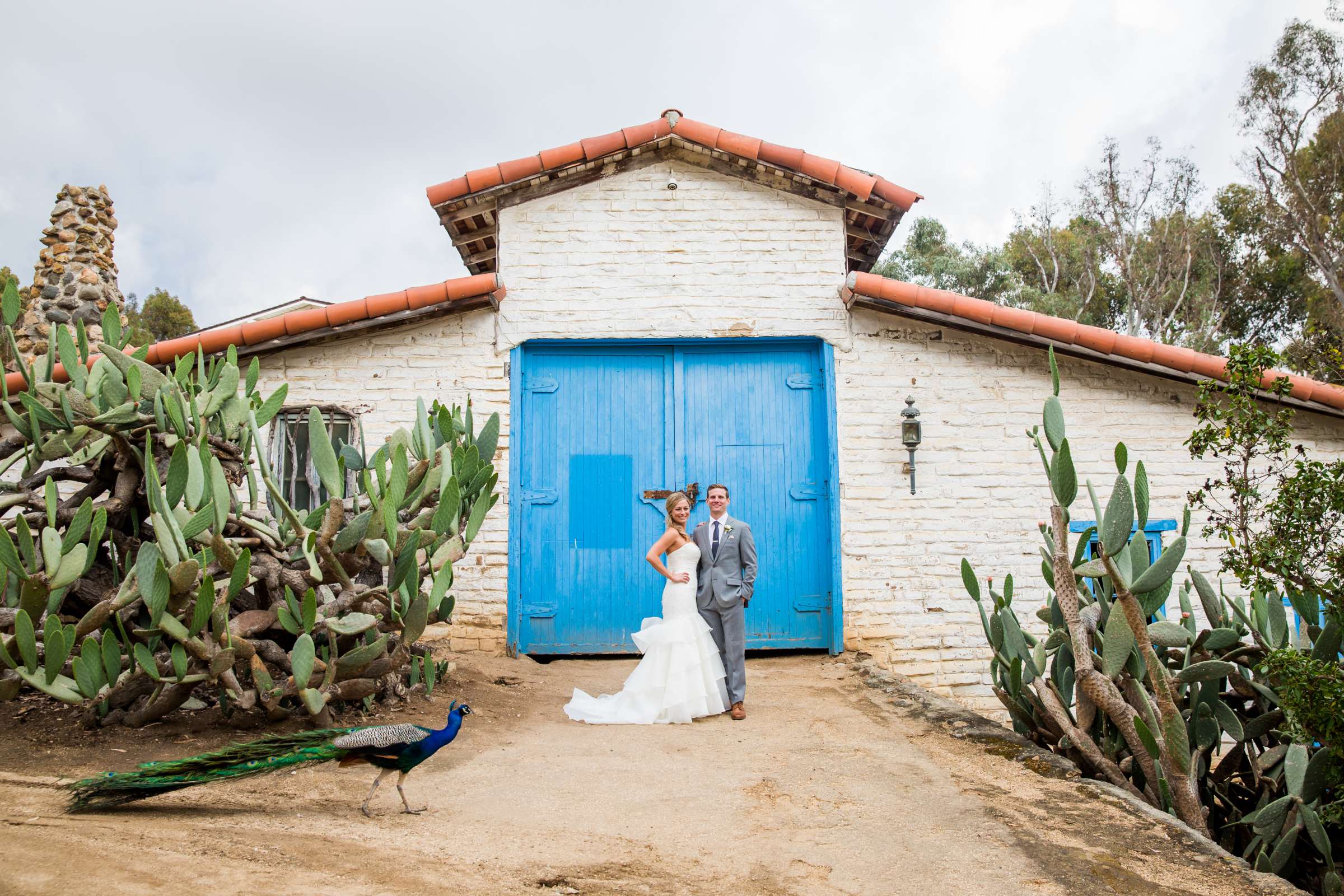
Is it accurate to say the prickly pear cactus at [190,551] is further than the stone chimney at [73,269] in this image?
No

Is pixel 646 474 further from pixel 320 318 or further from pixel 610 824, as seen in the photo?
pixel 610 824

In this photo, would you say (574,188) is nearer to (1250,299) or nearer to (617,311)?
(617,311)

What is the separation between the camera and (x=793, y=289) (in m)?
7.86

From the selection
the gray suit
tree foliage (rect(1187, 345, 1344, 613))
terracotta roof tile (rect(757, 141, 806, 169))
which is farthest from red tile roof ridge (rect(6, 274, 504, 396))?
tree foliage (rect(1187, 345, 1344, 613))

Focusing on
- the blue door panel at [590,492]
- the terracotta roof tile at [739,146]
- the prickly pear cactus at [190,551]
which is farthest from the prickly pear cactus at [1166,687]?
the terracotta roof tile at [739,146]

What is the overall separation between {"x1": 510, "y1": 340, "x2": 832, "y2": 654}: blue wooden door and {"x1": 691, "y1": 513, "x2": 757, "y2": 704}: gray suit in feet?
5.31

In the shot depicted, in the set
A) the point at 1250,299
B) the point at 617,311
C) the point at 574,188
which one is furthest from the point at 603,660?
the point at 1250,299

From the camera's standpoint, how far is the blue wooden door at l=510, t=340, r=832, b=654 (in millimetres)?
7523

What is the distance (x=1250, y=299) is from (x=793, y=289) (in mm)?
20402

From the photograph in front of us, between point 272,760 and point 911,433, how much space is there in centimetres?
551

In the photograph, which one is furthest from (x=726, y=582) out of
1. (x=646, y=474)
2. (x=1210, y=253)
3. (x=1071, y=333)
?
(x=1210, y=253)

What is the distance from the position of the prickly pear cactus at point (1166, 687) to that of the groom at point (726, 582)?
158 centimetres

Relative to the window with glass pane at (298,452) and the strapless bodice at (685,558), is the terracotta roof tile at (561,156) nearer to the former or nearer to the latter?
the window with glass pane at (298,452)

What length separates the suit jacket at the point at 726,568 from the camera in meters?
5.83
